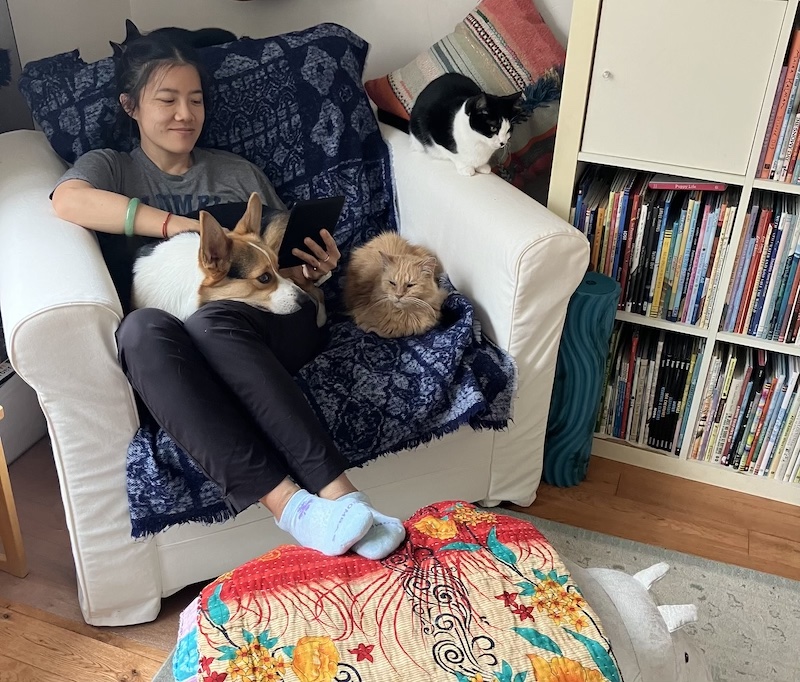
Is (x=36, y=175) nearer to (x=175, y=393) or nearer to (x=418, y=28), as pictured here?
(x=175, y=393)

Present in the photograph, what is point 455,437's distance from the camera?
1731 mm

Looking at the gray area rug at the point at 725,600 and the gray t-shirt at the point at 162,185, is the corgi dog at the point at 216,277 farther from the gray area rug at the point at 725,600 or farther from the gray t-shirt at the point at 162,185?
the gray area rug at the point at 725,600

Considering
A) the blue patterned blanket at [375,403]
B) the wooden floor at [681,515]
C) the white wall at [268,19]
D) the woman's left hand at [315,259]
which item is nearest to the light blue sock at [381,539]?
the blue patterned blanket at [375,403]

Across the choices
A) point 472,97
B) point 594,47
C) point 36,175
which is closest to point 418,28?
point 472,97

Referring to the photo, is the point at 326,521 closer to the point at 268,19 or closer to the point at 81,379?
the point at 81,379

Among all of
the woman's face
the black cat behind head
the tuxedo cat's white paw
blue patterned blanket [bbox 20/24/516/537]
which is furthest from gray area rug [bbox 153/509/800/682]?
the black cat behind head

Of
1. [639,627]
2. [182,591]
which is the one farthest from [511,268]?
[182,591]

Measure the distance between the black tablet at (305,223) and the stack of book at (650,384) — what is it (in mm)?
823

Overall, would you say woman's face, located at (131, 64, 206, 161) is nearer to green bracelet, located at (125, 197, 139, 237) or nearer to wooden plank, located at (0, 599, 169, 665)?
green bracelet, located at (125, 197, 139, 237)

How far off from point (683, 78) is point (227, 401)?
117 cm

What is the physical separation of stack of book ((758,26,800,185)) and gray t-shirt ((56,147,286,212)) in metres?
1.13

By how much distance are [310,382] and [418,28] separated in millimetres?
1296

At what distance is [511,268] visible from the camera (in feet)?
5.28

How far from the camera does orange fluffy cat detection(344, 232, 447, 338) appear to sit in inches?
68.9
